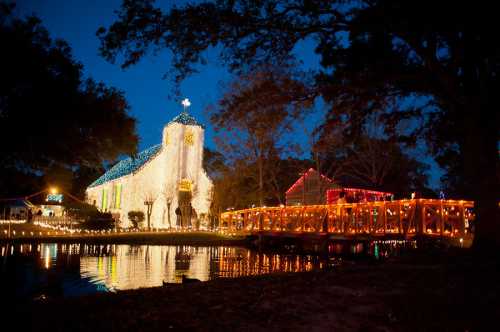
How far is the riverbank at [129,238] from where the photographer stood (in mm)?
25594

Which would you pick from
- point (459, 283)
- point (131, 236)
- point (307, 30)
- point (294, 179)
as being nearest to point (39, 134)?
point (307, 30)

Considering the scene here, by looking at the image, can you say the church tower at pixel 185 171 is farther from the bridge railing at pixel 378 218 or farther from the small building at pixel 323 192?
the bridge railing at pixel 378 218

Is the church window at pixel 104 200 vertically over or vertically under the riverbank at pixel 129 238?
over

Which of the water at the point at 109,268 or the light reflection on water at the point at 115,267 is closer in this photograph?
the water at the point at 109,268

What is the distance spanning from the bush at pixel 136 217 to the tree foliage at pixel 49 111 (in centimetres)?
1951

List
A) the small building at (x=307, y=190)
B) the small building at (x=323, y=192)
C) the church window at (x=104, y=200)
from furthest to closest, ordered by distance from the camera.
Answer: the church window at (x=104, y=200)
the small building at (x=307, y=190)
the small building at (x=323, y=192)

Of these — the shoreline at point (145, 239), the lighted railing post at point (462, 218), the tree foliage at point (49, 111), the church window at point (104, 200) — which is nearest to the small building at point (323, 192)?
the shoreline at point (145, 239)

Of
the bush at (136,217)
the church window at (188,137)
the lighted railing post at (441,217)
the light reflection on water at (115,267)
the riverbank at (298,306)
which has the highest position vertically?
the church window at (188,137)

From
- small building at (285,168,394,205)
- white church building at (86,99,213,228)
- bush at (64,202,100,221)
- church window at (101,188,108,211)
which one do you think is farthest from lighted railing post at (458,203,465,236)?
church window at (101,188,108,211)

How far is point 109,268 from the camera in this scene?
14625 millimetres

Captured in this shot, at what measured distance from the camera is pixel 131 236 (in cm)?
2784

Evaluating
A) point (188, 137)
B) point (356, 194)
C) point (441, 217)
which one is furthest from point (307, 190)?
point (441, 217)

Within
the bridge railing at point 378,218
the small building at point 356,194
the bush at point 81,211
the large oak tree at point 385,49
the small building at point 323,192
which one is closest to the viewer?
the large oak tree at point 385,49

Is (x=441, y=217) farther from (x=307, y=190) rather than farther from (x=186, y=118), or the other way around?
(x=186, y=118)
